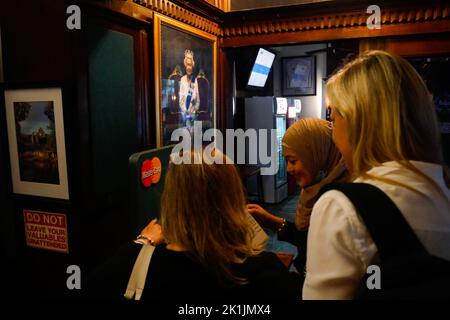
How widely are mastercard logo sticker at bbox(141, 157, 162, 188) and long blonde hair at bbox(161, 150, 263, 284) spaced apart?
1.20ft

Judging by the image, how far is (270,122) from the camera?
5.79m

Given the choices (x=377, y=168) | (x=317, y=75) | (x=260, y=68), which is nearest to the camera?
(x=377, y=168)

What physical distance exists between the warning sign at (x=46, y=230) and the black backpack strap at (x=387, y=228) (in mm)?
1519

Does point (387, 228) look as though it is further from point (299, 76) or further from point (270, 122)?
point (299, 76)

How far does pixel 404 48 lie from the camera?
108 inches

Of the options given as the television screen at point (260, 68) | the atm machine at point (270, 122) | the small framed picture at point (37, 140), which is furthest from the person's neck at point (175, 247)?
the television screen at point (260, 68)

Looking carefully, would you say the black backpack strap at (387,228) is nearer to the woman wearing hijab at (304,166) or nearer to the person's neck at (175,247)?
the person's neck at (175,247)

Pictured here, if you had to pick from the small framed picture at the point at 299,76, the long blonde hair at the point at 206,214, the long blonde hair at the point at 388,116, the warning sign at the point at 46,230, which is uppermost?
the small framed picture at the point at 299,76

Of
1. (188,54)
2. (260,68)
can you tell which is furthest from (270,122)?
(188,54)

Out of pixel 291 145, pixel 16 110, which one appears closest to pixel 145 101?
pixel 16 110

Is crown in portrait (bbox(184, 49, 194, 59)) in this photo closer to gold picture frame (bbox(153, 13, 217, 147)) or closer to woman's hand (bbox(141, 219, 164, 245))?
gold picture frame (bbox(153, 13, 217, 147))

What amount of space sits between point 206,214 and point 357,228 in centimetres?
53

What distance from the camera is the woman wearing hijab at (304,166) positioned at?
5.49ft

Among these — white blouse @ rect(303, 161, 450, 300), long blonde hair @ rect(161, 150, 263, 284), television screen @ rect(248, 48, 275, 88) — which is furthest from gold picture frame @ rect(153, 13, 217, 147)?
television screen @ rect(248, 48, 275, 88)
